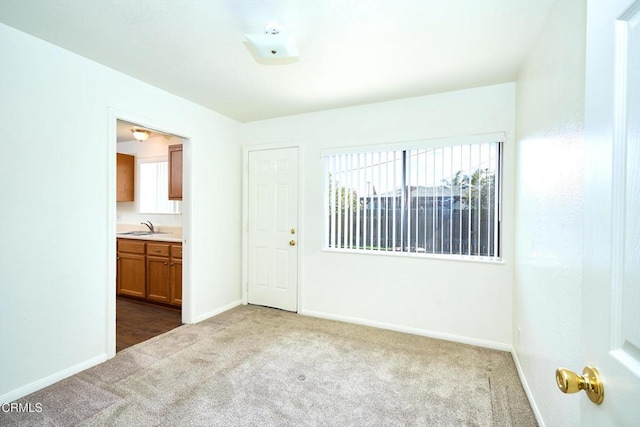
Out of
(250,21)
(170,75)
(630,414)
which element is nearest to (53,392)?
(170,75)

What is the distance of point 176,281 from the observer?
3729 millimetres

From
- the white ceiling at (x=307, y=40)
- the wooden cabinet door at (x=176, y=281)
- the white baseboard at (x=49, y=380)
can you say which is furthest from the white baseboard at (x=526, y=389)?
the wooden cabinet door at (x=176, y=281)

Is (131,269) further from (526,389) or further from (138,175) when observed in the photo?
(526,389)

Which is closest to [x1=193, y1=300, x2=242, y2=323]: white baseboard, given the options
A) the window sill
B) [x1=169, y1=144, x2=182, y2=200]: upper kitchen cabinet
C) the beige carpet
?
the beige carpet

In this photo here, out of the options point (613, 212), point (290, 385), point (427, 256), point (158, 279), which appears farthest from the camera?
point (158, 279)

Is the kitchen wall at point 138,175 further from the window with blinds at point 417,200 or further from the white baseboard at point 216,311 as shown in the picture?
the window with blinds at point 417,200

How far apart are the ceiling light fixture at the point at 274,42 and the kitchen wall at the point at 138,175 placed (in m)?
3.13

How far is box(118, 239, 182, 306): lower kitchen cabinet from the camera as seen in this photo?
3.73 meters

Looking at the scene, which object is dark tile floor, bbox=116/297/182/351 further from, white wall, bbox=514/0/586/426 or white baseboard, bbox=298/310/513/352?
white wall, bbox=514/0/586/426

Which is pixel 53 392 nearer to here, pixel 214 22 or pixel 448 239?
pixel 214 22

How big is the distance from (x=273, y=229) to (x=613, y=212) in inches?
135

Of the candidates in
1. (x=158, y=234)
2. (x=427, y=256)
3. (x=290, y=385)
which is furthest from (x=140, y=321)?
(x=427, y=256)

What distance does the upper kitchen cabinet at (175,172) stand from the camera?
408 cm
